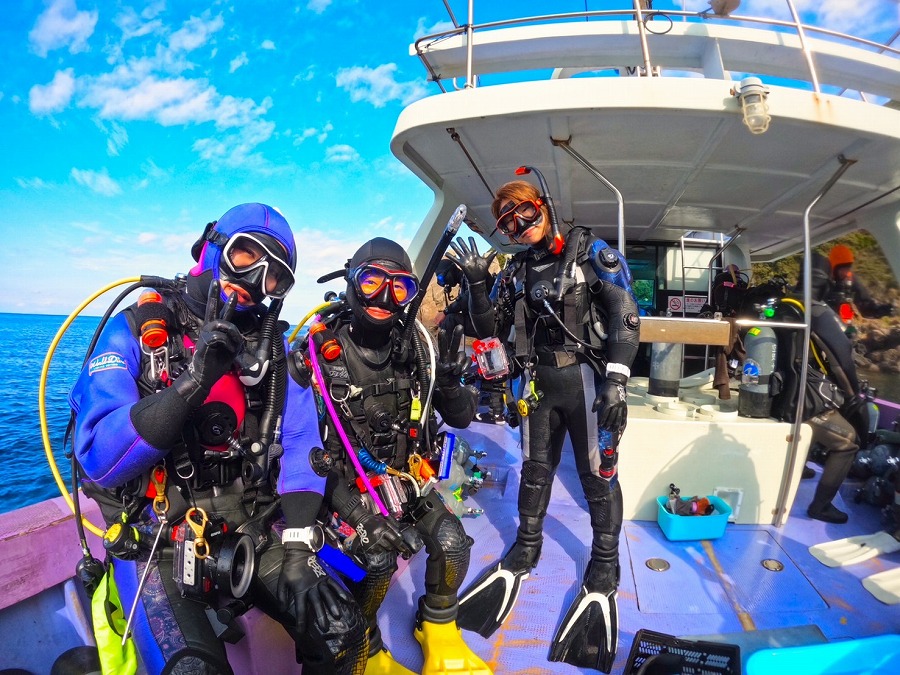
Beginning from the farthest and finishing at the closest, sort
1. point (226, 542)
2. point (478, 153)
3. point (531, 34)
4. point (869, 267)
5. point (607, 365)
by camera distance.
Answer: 1. point (869, 267)
2. point (531, 34)
3. point (478, 153)
4. point (607, 365)
5. point (226, 542)

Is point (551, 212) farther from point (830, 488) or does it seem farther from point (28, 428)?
point (28, 428)

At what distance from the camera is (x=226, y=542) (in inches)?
62.7

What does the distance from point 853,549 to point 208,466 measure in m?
3.66

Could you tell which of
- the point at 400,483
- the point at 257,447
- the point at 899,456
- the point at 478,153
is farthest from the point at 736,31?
the point at 257,447

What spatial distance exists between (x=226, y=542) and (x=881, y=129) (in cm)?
389

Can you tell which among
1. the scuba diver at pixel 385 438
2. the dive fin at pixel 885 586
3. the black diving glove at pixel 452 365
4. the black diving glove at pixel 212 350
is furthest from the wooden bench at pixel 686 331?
the black diving glove at pixel 212 350

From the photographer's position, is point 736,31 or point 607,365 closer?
point 607,365

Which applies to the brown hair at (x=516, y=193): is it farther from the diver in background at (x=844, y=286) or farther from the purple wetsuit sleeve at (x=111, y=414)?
the diver in background at (x=844, y=286)

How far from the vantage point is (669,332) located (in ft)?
Result: 8.88

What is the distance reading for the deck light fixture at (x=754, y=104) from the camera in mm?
2342

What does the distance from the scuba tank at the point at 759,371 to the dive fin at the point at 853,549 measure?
876 mm

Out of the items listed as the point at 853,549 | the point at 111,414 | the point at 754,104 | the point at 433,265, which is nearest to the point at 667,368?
the point at 853,549

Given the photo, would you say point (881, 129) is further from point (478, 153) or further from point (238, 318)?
point (238, 318)

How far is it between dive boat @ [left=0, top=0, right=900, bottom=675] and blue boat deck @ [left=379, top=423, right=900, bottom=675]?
13mm
